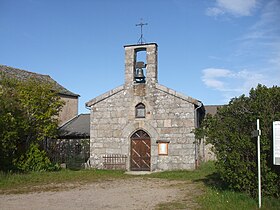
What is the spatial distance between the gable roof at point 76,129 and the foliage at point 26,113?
483cm

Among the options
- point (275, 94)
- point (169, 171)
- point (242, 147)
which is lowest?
point (169, 171)

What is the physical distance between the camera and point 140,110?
19953 millimetres

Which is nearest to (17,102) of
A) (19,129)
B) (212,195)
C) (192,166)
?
(19,129)

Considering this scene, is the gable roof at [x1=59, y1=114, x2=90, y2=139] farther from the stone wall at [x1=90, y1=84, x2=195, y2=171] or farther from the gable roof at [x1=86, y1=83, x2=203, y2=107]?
the gable roof at [x1=86, y1=83, x2=203, y2=107]

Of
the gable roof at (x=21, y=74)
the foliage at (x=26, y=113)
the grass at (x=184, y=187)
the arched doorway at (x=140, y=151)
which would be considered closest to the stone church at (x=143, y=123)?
the arched doorway at (x=140, y=151)

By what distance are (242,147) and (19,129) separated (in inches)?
467

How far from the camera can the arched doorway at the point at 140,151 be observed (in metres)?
19.5

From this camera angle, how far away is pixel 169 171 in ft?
Result: 60.2

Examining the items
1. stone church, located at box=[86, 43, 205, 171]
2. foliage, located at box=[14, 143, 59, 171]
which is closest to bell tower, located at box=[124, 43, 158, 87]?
stone church, located at box=[86, 43, 205, 171]

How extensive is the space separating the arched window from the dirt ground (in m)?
7.02

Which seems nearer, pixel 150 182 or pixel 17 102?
pixel 150 182

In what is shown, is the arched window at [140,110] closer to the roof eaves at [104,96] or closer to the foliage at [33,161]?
the roof eaves at [104,96]

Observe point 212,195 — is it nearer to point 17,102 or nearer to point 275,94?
point 275,94

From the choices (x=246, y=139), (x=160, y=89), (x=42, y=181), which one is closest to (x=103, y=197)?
(x=246, y=139)
